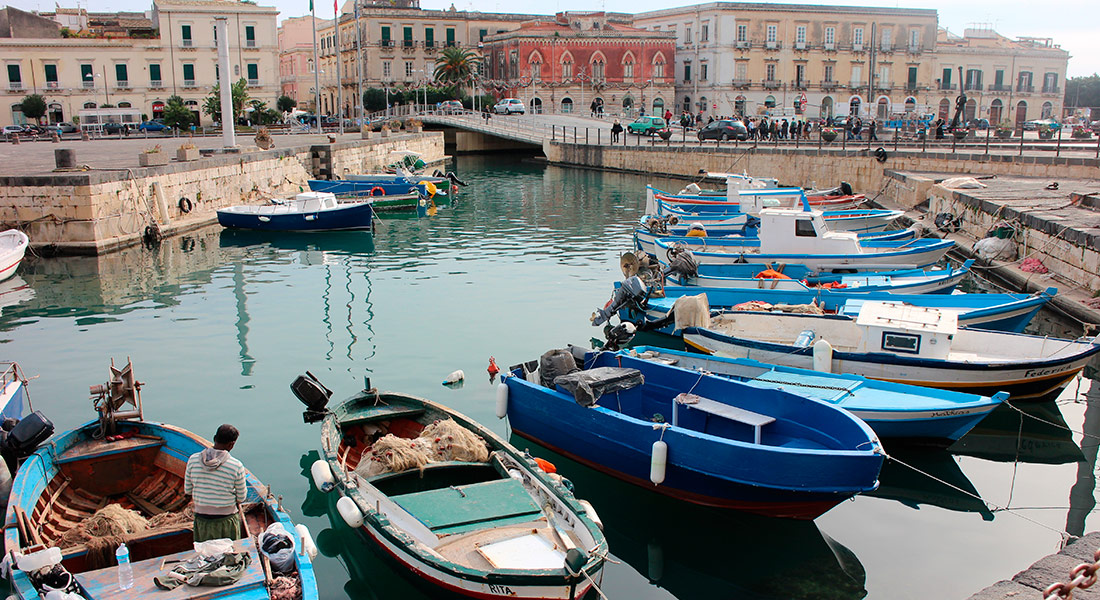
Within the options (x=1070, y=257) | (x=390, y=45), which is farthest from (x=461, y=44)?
(x=1070, y=257)

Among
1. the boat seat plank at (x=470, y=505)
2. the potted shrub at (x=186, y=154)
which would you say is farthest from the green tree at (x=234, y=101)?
the boat seat plank at (x=470, y=505)

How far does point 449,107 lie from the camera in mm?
62125

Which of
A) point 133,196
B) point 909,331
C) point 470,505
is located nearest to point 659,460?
point 470,505

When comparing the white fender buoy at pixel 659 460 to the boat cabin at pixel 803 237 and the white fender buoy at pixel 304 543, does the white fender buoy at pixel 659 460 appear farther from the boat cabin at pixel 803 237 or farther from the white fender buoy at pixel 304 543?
the boat cabin at pixel 803 237

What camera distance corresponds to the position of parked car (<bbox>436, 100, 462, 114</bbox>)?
60969 mm

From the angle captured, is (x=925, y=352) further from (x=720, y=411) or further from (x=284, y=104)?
(x=284, y=104)

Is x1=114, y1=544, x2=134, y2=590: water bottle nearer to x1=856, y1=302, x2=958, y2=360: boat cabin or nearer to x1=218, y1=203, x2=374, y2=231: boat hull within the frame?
x1=856, y1=302, x2=958, y2=360: boat cabin

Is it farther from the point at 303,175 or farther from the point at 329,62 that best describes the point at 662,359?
the point at 329,62

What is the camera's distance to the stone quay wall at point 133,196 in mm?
21828

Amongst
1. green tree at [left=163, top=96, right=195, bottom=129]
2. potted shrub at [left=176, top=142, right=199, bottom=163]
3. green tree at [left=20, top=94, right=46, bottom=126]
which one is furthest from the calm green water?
green tree at [left=20, top=94, right=46, bottom=126]

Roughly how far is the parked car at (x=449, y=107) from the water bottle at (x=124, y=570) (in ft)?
186

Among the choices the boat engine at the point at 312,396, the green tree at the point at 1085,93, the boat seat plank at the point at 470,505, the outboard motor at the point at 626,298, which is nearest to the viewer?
the boat seat plank at the point at 470,505

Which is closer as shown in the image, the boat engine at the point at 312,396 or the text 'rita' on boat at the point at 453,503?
the text 'rita' on boat at the point at 453,503

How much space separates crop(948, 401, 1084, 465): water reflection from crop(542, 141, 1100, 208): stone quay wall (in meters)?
17.6
